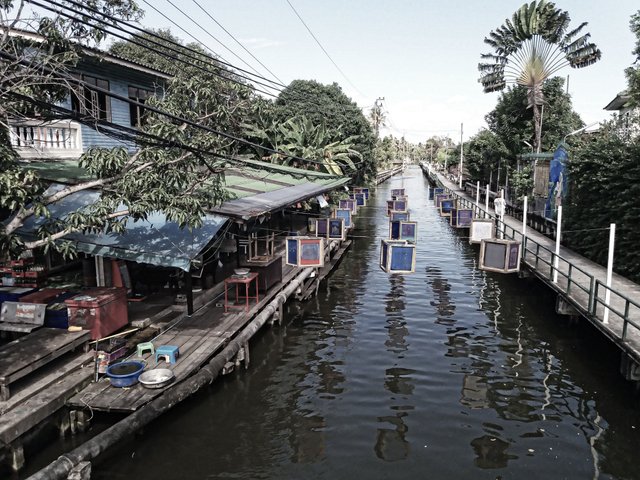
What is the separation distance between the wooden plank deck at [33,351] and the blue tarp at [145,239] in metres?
2.50

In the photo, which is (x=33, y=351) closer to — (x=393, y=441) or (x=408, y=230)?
(x=393, y=441)

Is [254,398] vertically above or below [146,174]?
below

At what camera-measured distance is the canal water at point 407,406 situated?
9.84 m

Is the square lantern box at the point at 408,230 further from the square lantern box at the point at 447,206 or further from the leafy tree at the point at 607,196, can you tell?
the square lantern box at the point at 447,206

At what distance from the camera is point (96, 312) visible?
38.9ft

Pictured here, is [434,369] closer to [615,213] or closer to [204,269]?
[204,269]

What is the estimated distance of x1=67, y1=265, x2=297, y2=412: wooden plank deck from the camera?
1004 centimetres

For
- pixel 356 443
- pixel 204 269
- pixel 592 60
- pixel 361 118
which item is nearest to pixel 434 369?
pixel 356 443

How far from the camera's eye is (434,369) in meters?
14.5

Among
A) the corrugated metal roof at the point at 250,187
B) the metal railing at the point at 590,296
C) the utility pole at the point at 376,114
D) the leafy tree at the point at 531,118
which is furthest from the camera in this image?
the utility pole at the point at 376,114

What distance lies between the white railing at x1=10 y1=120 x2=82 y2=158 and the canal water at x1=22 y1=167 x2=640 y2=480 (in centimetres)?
989

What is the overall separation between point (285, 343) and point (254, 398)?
402cm

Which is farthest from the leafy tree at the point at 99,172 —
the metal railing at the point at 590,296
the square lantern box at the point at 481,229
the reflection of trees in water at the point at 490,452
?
the square lantern box at the point at 481,229

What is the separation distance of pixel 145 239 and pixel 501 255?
12106mm
